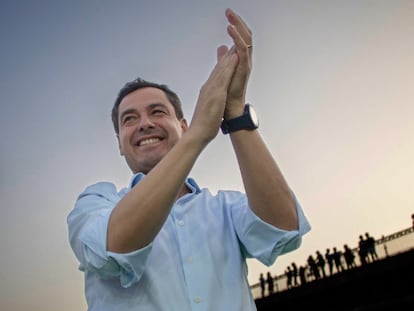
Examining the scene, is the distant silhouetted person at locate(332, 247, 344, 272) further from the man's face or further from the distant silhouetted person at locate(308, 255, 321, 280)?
the man's face

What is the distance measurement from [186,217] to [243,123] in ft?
1.81

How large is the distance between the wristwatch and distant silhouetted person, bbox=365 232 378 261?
45.3ft

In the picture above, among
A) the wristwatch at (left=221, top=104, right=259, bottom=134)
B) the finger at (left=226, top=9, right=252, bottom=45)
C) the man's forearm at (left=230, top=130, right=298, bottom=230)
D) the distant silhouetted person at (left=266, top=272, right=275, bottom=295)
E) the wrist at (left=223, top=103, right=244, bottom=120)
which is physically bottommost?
the distant silhouetted person at (left=266, top=272, right=275, bottom=295)

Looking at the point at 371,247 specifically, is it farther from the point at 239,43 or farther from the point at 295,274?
the point at 239,43

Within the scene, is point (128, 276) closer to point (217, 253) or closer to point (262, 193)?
point (217, 253)

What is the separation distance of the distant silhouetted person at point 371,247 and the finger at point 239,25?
13.8 meters

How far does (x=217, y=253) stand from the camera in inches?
72.9

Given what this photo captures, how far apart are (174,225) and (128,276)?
44cm

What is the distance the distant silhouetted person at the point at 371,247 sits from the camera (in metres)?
14.2

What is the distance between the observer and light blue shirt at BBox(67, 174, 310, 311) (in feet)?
4.96

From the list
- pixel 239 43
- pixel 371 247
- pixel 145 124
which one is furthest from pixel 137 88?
pixel 371 247

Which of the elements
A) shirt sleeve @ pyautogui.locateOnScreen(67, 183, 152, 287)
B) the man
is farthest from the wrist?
shirt sleeve @ pyautogui.locateOnScreen(67, 183, 152, 287)

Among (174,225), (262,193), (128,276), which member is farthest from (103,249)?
(262,193)

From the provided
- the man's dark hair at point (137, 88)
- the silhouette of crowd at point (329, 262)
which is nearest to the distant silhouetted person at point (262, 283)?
the silhouette of crowd at point (329, 262)
